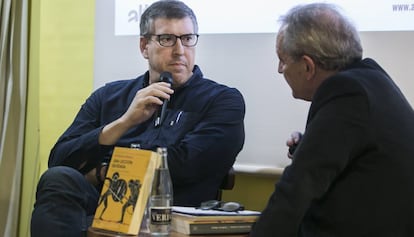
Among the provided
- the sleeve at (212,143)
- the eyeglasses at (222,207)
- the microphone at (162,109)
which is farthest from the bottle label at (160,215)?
the microphone at (162,109)

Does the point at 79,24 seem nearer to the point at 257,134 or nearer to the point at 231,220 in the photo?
the point at 257,134

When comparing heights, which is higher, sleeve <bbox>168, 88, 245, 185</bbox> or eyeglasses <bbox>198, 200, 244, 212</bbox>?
sleeve <bbox>168, 88, 245, 185</bbox>

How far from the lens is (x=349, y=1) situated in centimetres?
237

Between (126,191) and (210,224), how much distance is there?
0.83ft

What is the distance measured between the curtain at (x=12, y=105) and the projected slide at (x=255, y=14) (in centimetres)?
55

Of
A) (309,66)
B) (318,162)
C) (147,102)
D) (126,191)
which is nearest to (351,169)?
(318,162)

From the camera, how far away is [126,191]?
187 centimetres

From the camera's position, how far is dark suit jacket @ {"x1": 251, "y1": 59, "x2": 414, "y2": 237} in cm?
154

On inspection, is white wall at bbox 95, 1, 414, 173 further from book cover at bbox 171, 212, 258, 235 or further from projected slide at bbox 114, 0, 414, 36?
book cover at bbox 171, 212, 258, 235

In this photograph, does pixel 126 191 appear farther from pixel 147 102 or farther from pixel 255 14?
pixel 255 14

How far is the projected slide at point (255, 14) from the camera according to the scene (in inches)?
90.5

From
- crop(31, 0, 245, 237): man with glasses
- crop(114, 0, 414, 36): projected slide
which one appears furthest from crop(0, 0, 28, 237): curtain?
crop(31, 0, 245, 237): man with glasses

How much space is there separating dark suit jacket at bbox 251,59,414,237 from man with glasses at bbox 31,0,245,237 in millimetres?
727

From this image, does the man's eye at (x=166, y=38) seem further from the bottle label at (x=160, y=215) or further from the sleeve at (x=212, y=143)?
the bottle label at (x=160, y=215)
